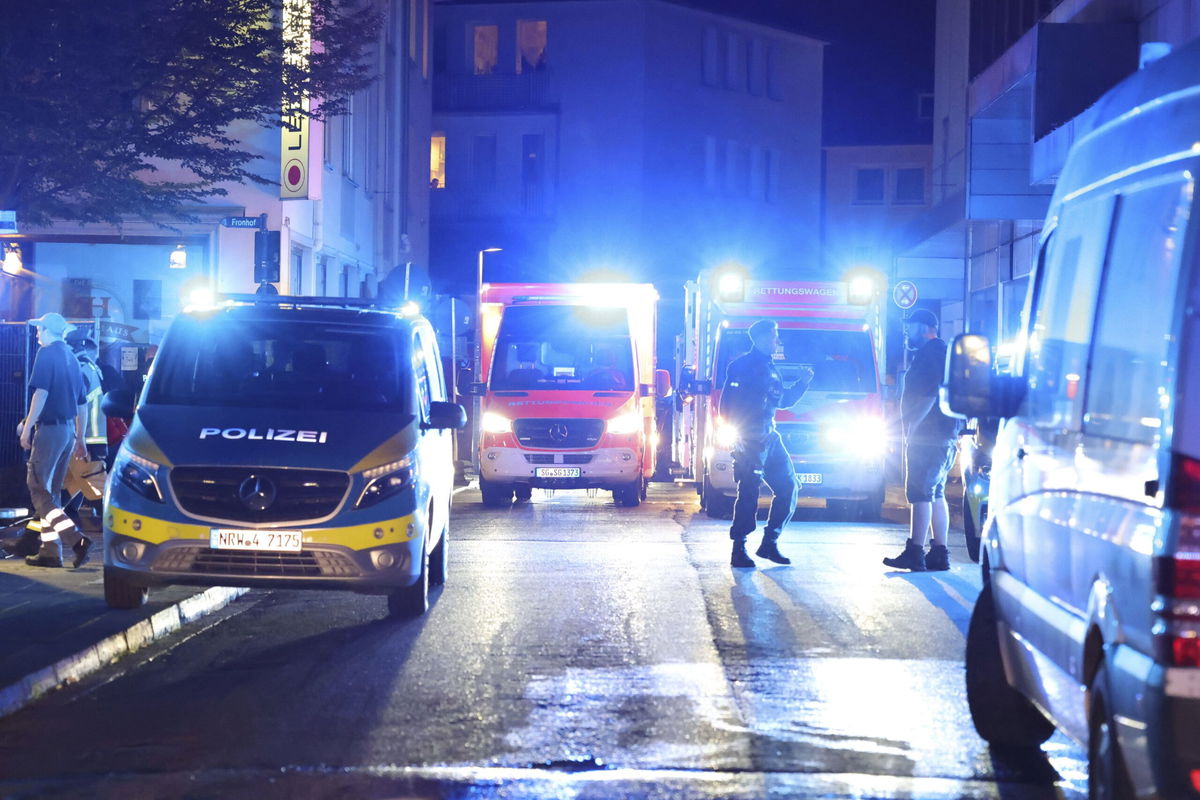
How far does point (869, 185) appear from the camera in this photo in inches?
2359

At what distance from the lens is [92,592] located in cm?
1134

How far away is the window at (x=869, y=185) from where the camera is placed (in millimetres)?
59844

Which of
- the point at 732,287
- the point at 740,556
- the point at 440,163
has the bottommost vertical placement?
the point at 740,556

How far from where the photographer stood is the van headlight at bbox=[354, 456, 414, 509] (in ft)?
33.9

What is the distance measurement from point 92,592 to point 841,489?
32.9 ft

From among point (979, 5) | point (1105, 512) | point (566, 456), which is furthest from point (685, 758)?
point (979, 5)

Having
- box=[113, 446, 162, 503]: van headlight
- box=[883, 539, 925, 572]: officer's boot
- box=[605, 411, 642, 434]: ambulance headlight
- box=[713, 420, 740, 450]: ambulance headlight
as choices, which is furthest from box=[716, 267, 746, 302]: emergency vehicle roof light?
box=[113, 446, 162, 503]: van headlight

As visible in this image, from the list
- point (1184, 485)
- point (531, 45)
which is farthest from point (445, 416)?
point (531, 45)

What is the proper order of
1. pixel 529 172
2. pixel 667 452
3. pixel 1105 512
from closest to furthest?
pixel 1105 512
pixel 667 452
pixel 529 172

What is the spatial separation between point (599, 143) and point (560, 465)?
31.1m

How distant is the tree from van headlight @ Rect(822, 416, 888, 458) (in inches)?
253

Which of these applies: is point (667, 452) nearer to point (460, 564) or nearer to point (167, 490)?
point (460, 564)

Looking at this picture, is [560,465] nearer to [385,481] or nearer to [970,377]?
[385,481]

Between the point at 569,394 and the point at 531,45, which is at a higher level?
the point at 531,45
